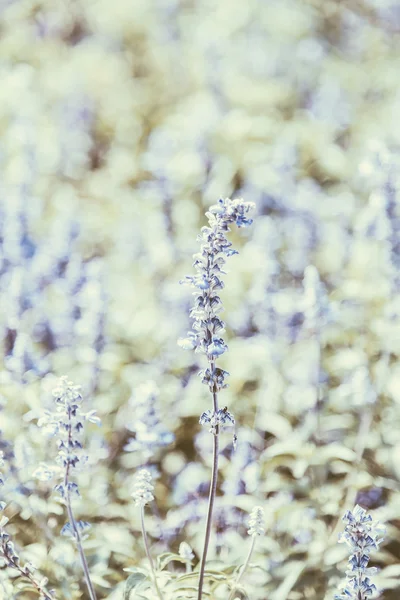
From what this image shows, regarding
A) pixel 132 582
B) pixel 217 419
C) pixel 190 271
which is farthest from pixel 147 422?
pixel 190 271

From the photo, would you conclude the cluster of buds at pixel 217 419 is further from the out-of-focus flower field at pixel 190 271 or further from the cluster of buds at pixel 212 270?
the out-of-focus flower field at pixel 190 271

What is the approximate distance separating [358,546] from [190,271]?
381cm

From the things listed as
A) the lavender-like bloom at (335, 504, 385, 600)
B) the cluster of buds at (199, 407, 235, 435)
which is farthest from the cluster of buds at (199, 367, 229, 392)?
the lavender-like bloom at (335, 504, 385, 600)

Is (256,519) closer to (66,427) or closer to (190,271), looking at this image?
(66,427)

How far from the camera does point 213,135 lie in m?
7.88

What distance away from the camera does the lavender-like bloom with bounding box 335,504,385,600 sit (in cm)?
260

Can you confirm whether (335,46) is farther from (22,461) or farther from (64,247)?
(22,461)

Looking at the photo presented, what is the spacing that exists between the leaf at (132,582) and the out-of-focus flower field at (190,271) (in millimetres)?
313

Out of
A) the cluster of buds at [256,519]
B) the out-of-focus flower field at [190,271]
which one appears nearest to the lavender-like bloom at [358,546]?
the cluster of buds at [256,519]

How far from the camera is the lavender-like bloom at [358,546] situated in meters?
2.60

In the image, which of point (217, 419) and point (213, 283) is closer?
point (213, 283)

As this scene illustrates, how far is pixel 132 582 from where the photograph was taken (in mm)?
2934

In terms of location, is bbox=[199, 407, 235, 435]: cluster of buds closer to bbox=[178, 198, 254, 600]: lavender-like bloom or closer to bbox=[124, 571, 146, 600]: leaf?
bbox=[178, 198, 254, 600]: lavender-like bloom

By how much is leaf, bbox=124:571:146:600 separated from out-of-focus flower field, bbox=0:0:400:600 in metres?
0.31
